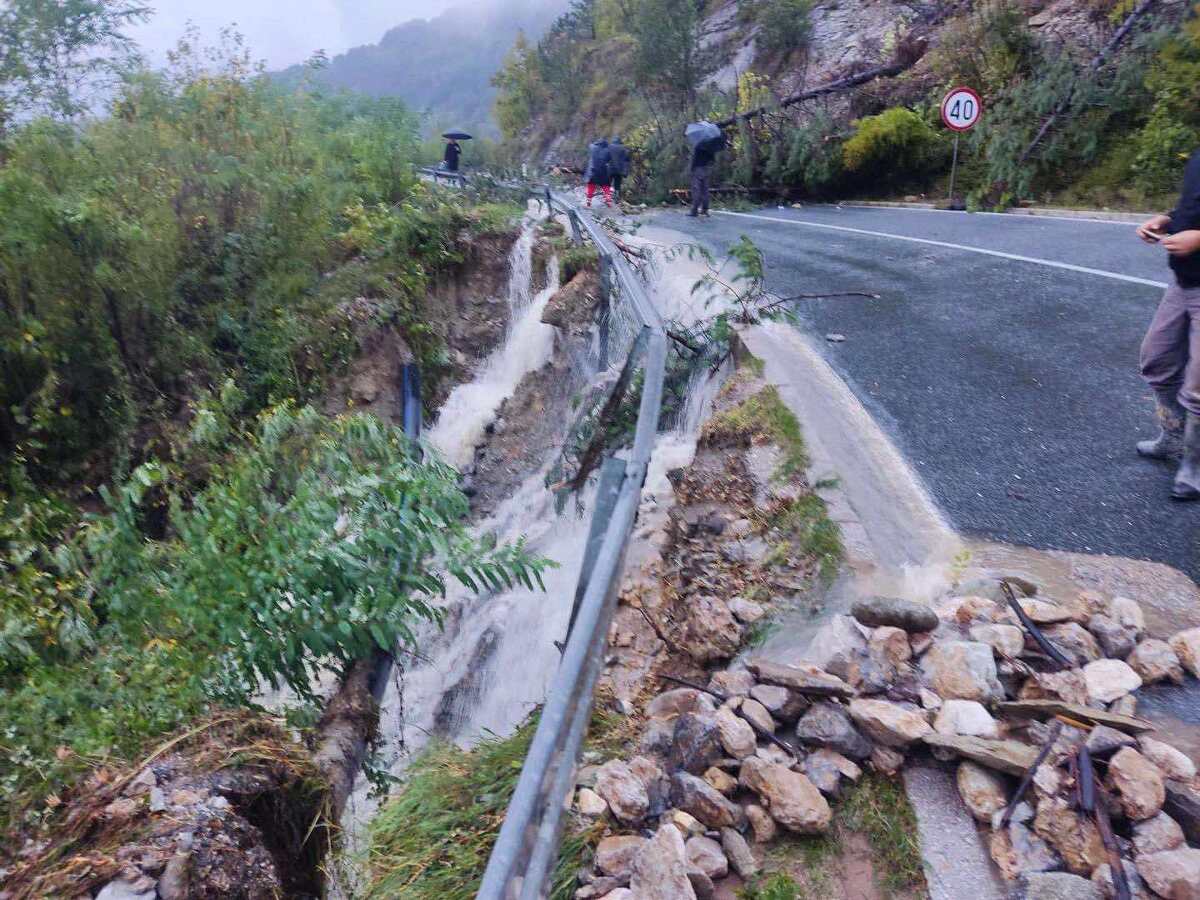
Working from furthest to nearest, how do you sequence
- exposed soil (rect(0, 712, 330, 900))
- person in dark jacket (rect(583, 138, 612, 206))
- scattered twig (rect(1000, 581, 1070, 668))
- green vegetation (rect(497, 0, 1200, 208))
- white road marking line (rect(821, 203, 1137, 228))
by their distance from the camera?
person in dark jacket (rect(583, 138, 612, 206))
green vegetation (rect(497, 0, 1200, 208))
white road marking line (rect(821, 203, 1137, 228))
exposed soil (rect(0, 712, 330, 900))
scattered twig (rect(1000, 581, 1070, 668))

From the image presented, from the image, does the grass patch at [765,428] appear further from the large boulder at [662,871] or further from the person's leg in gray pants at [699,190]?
the person's leg in gray pants at [699,190]

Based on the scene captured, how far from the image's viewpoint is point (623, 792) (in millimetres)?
2496

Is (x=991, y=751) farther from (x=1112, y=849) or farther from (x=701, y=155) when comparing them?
(x=701, y=155)

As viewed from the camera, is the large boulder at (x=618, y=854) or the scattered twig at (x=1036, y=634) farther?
the scattered twig at (x=1036, y=634)

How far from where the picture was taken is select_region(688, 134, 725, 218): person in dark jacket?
14.4 metres

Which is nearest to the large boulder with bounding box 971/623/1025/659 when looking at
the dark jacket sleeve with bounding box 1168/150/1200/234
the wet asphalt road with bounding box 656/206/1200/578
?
the wet asphalt road with bounding box 656/206/1200/578

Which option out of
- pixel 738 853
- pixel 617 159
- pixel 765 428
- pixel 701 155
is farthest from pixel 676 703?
pixel 617 159

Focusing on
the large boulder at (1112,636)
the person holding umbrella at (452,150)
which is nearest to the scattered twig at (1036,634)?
the large boulder at (1112,636)

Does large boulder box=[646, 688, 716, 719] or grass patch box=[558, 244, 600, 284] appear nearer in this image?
large boulder box=[646, 688, 716, 719]

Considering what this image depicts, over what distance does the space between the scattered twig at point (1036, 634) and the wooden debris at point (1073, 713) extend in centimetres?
27

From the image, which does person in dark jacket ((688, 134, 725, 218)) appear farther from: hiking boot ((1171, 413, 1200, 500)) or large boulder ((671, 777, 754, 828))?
large boulder ((671, 777, 754, 828))

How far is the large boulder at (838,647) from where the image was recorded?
9.39 feet

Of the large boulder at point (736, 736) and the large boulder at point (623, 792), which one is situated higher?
the large boulder at point (736, 736)

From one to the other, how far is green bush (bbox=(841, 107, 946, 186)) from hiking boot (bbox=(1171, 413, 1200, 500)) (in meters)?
14.0
